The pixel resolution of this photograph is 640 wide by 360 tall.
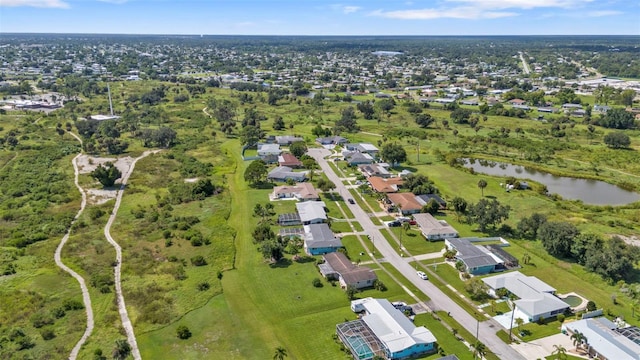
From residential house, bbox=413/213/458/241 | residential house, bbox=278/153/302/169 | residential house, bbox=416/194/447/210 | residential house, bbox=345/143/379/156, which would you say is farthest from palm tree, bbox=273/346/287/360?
residential house, bbox=345/143/379/156

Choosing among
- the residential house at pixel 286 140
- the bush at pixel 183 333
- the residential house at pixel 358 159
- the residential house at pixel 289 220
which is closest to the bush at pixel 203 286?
the bush at pixel 183 333

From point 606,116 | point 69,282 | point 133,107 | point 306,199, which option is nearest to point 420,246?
point 306,199

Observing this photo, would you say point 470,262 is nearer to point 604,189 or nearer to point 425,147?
point 604,189

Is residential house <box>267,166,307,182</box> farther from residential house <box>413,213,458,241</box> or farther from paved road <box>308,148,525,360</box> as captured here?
residential house <box>413,213,458,241</box>

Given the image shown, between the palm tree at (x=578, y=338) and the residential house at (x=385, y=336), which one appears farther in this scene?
the palm tree at (x=578, y=338)

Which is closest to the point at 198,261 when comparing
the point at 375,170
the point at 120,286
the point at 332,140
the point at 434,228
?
the point at 120,286

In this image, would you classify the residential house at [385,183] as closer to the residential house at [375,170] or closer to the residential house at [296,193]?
the residential house at [375,170]

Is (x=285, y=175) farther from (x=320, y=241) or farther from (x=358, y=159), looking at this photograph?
(x=320, y=241)
